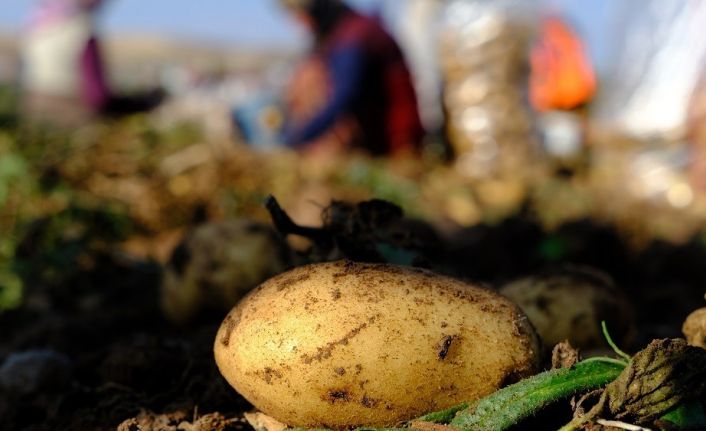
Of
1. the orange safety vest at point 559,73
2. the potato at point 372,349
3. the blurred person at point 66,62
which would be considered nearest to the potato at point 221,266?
the potato at point 372,349

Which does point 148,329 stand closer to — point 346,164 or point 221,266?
point 221,266

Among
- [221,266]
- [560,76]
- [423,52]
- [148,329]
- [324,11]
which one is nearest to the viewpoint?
[221,266]

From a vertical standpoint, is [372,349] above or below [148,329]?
above

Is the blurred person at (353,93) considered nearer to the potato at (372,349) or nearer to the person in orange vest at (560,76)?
the person in orange vest at (560,76)

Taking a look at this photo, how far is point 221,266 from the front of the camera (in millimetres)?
2775

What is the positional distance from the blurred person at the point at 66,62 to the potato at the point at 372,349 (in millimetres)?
6814

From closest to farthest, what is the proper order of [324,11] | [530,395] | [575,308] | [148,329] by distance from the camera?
[530,395], [575,308], [148,329], [324,11]

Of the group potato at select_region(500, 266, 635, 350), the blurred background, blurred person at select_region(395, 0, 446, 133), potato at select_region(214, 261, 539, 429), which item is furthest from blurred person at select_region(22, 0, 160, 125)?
potato at select_region(214, 261, 539, 429)

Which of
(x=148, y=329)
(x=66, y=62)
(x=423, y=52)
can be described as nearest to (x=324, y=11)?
(x=423, y=52)

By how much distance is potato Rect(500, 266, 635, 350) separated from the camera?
2.17 metres

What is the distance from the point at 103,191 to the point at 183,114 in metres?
2.67

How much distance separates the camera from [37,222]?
12.0 ft

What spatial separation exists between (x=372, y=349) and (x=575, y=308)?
0.86 m

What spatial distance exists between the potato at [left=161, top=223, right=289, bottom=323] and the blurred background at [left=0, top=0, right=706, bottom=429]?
1 cm
